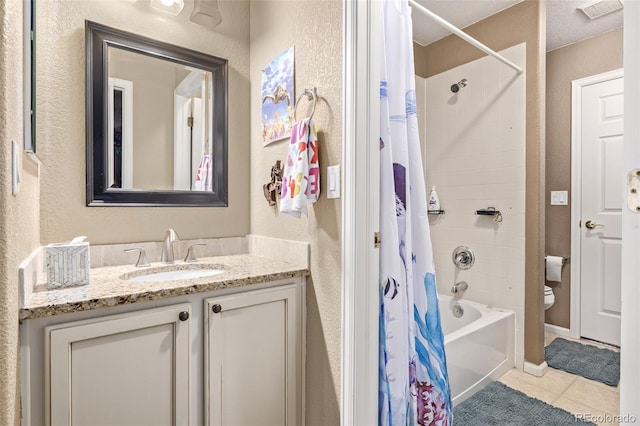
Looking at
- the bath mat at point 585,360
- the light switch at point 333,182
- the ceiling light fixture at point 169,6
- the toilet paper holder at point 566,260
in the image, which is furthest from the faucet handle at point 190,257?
the toilet paper holder at point 566,260

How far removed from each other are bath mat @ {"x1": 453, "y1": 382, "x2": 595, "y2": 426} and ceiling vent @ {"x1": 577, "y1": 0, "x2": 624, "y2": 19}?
2.60 metres

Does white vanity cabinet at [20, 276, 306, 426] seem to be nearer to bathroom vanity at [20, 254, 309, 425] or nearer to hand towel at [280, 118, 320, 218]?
bathroom vanity at [20, 254, 309, 425]

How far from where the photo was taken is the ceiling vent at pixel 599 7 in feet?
7.59

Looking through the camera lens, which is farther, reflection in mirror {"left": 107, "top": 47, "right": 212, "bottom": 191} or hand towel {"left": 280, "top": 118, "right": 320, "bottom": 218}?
reflection in mirror {"left": 107, "top": 47, "right": 212, "bottom": 191}

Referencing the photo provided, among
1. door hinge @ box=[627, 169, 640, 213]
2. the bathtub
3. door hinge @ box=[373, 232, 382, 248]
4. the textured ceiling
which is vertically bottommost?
the bathtub

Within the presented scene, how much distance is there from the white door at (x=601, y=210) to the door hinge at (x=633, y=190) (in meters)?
2.67

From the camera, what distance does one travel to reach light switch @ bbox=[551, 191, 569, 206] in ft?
9.56

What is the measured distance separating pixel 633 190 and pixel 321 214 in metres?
0.99

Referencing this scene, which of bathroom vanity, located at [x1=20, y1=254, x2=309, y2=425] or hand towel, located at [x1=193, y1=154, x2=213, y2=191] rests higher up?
hand towel, located at [x1=193, y1=154, x2=213, y2=191]

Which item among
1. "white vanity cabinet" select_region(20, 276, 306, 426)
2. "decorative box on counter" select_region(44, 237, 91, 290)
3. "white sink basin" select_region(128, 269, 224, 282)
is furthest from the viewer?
"white sink basin" select_region(128, 269, 224, 282)

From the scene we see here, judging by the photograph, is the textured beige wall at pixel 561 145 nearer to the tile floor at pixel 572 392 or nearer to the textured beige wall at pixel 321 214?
the tile floor at pixel 572 392

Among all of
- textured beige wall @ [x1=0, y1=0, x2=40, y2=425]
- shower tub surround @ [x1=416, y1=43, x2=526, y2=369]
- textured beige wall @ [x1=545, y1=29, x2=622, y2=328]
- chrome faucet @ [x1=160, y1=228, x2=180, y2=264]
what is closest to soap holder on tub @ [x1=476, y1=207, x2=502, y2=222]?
shower tub surround @ [x1=416, y1=43, x2=526, y2=369]

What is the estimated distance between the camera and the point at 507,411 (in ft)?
6.07

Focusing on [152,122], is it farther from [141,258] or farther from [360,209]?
[360,209]
